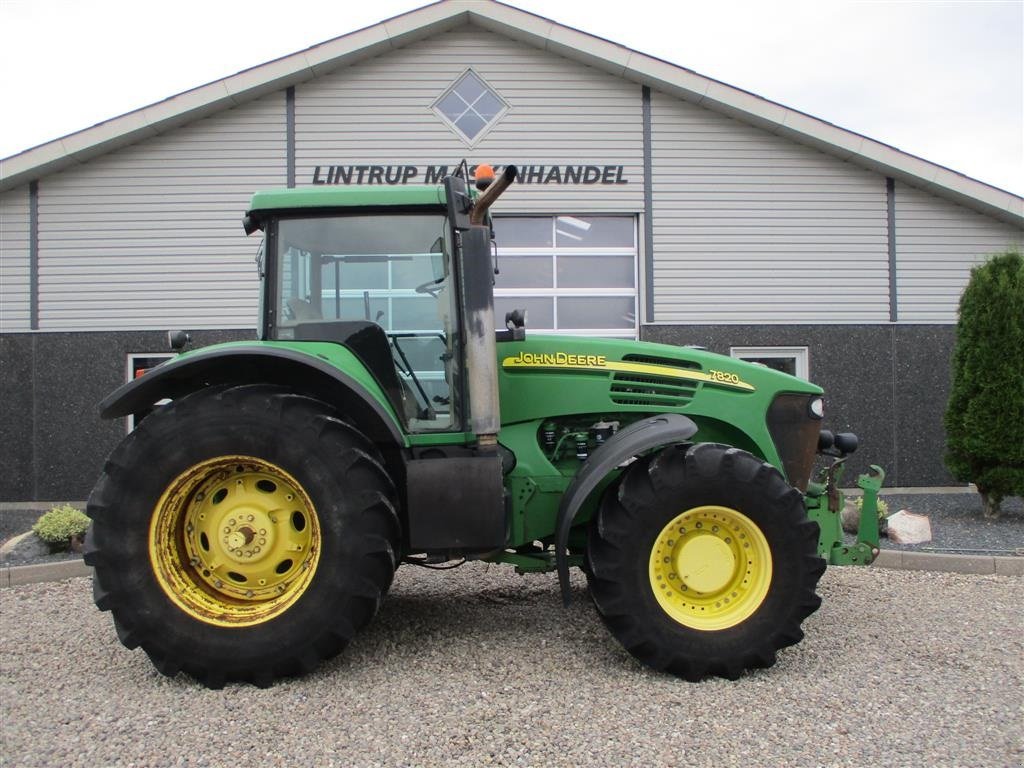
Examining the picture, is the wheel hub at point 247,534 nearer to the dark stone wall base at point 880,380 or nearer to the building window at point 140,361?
the building window at point 140,361

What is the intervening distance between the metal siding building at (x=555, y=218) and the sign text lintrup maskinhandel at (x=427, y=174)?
0.12ft

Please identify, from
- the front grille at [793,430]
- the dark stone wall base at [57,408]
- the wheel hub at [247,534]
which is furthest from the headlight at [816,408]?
the dark stone wall base at [57,408]

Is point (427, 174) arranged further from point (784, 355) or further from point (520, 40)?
point (784, 355)

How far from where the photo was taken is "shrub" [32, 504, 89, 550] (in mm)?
7188

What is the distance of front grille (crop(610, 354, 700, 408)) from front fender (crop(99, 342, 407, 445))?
122cm

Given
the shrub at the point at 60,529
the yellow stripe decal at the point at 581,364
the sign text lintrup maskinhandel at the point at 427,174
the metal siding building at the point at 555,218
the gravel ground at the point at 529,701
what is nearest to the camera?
the gravel ground at the point at 529,701

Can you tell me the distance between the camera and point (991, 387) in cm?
832

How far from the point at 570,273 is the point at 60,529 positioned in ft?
20.4

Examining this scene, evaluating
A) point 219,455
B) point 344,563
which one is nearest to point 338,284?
point 219,455

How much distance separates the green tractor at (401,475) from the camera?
150 inches

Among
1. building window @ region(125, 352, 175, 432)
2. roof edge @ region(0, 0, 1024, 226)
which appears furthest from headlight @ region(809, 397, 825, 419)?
building window @ region(125, 352, 175, 432)

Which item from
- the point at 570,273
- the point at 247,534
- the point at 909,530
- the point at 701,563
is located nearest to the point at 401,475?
the point at 247,534

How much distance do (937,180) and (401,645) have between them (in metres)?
9.14

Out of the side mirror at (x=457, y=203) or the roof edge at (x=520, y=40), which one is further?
the roof edge at (x=520, y=40)
